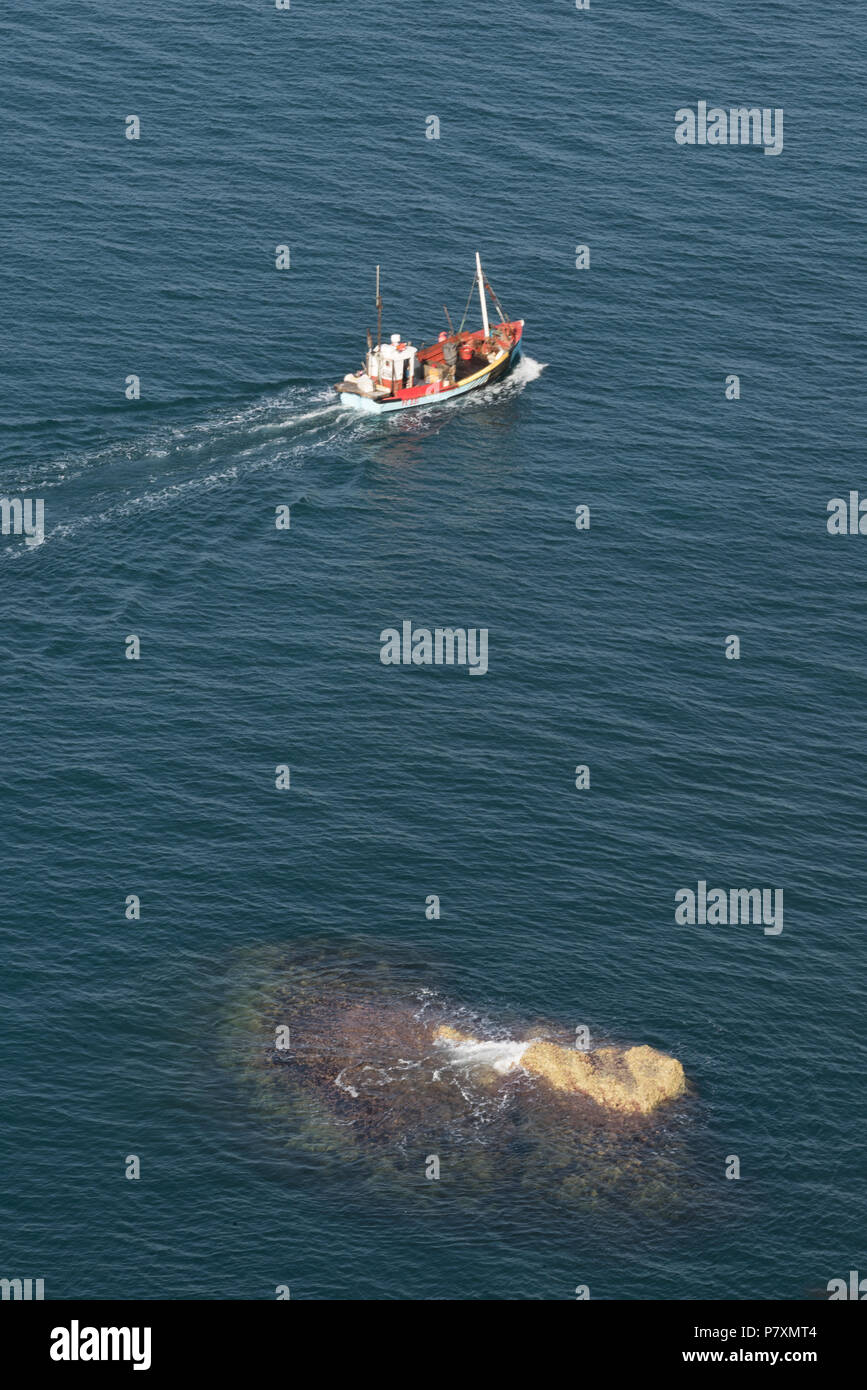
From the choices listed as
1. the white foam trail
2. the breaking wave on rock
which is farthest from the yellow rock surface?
the white foam trail

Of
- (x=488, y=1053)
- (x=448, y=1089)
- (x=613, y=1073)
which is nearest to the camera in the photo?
(x=448, y=1089)

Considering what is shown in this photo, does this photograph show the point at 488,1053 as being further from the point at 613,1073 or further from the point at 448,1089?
the point at 613,1073

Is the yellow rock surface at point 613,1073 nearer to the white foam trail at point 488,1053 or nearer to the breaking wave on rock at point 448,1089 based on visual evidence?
the breaking wave on rock at point 448,1089

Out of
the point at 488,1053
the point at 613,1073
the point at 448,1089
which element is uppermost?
the point at 488,1053

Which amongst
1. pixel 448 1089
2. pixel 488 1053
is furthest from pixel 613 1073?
pixel 448 1089

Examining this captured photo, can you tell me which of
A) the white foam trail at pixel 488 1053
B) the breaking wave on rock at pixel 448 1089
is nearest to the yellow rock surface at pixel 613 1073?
the breaking wave on rock at pixel 448 1089

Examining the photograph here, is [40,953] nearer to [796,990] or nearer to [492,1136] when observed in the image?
[492,1136]

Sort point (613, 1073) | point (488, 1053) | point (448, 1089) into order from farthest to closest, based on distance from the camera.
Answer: point (488, 1053) → point (613, 1073) → point (448, 1089)
